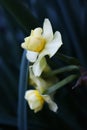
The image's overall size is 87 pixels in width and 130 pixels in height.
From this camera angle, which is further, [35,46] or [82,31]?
[82,31]

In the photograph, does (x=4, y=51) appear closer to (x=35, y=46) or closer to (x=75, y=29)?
(x=75, y=29)

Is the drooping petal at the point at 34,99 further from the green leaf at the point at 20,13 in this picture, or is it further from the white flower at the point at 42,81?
the green leaf at the point at 20,13

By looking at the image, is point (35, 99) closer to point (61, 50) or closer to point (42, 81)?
point (42, 81)

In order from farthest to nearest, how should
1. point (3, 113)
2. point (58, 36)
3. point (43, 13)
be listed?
1. point (43, 13)
2. point (3, 113)
3. point (58, 36)

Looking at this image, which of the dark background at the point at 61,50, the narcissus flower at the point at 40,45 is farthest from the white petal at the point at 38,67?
the dark background at the point at 61,50

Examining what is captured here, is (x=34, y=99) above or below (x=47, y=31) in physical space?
below

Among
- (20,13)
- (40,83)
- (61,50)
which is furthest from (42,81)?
(61,50)

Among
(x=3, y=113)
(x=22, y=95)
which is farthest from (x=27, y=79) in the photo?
(x=3, y=113)
